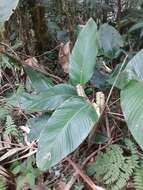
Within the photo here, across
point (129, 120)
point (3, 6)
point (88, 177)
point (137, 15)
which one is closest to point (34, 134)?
point (88, 177)

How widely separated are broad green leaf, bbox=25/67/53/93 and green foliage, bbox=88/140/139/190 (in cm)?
38

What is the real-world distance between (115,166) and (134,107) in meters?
0.29

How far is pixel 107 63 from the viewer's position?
81.7 inches

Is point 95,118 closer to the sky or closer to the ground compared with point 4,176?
closer to the sky

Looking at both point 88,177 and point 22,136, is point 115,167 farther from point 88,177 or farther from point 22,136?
point 22,136

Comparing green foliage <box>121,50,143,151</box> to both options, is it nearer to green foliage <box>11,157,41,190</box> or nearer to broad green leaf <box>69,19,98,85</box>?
broad green leaf <box>69,19,98,85</box>

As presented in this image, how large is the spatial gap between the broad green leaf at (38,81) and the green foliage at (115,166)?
15.1 inches

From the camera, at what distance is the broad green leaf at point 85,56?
1.55 metres

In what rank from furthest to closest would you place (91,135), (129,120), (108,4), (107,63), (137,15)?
(108,4) < (137,15) < (107,63) < (91,135) < (129,120)

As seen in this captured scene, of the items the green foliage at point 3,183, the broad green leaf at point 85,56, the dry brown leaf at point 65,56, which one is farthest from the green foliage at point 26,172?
the dry brown leaf at point 65,56

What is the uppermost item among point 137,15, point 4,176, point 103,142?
point 137,15

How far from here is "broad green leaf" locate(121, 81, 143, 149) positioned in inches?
49.5

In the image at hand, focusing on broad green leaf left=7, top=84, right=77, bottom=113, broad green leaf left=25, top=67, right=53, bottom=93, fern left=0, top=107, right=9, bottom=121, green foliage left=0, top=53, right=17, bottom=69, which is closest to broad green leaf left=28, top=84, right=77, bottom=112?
broad green leaf left=7, top=84, right=77, bottom=113

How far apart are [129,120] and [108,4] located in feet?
5.93
